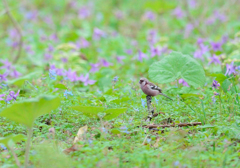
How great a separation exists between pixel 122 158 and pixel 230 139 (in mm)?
871

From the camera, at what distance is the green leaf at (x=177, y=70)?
3488 mm

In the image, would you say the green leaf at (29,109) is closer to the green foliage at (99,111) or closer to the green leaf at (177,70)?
the green foliage at (99,111)

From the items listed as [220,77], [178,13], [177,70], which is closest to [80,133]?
[177,70]

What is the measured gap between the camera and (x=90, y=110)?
111 inches

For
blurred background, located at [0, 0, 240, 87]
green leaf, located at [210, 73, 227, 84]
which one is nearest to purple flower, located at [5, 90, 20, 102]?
blurred background, located at [0, 0, 240, 87]

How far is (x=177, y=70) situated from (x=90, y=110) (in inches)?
47.4

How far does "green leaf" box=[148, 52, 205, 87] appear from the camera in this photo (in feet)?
11.4

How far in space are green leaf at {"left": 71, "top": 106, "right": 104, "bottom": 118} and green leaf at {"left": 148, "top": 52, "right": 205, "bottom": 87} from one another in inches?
35.3

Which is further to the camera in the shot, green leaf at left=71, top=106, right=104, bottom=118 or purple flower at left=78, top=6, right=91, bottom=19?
purple flower at left=78, top=6, right=91, bottom=19

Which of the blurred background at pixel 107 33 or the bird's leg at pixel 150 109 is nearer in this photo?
the bird's leg at pixel 150 109

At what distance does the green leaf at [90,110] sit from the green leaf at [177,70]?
2.94ft

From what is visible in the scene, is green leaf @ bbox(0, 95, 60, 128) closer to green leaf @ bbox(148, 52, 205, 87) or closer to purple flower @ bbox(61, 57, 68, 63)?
green leaf @ bbox(148, 52, 205, 87)

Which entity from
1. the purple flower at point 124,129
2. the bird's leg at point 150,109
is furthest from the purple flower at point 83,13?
the purple flower at point 124,129

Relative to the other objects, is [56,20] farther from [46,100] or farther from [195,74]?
[46,100]
